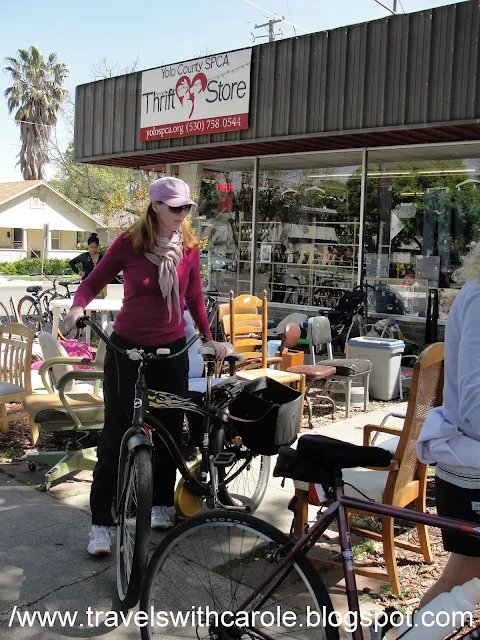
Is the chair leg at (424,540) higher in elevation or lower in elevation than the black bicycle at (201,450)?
lower

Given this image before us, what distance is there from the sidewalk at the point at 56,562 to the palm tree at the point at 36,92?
44679mm

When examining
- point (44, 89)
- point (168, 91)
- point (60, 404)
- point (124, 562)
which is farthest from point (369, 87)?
point (44, 89)

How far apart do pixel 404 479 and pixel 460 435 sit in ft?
3.89

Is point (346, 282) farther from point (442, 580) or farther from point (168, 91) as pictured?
point (442, 580)

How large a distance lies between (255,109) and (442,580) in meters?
8.61

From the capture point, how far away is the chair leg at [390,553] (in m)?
3.35

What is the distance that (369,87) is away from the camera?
8.73 meters

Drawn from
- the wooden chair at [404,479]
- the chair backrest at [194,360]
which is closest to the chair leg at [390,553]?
the wooden chair at [404,479]

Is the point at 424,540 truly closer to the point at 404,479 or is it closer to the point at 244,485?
the point at 404,479

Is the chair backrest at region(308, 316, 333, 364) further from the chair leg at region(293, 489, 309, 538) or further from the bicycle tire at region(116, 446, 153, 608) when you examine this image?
the bicycle tire at region(116, 446, 153, 608)

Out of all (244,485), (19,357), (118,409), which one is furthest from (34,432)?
(118,409)

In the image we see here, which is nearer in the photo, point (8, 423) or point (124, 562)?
point (124, 562)

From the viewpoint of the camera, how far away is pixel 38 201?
4388 centimetres

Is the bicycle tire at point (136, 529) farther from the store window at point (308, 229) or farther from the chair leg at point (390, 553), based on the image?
the store window at point (308, 229)
